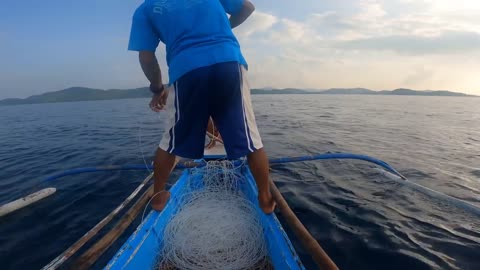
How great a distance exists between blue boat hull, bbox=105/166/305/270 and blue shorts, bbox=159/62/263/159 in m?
0.98

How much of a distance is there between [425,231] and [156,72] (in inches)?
217

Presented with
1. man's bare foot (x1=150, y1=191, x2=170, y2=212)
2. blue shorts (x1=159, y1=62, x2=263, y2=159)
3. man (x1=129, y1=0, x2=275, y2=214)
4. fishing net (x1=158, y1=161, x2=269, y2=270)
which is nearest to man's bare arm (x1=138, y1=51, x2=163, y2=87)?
man (x1=129, y1=0, x2=275, y2=214)

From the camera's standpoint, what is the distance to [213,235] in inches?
129

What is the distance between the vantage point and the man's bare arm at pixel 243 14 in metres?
3.07

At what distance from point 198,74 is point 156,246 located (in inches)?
82.5

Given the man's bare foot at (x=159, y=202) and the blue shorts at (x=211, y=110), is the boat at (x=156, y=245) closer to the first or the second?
the man's bare foot at (x=159, y=202)

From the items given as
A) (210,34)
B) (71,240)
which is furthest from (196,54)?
(71,240)

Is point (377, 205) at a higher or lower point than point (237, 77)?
lower

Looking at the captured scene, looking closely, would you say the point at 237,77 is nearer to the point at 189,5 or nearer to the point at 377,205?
the point at 189,5

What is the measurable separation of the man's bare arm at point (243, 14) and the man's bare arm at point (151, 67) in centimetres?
113

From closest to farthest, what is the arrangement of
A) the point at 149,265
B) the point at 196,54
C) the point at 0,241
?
the point at 196,54, the point at 149,265, the point at 0,241

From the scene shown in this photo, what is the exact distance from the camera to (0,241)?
4746mm

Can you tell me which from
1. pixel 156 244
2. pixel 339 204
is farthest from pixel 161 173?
pixel 339 204

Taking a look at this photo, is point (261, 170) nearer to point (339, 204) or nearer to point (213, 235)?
point (213, 235)
